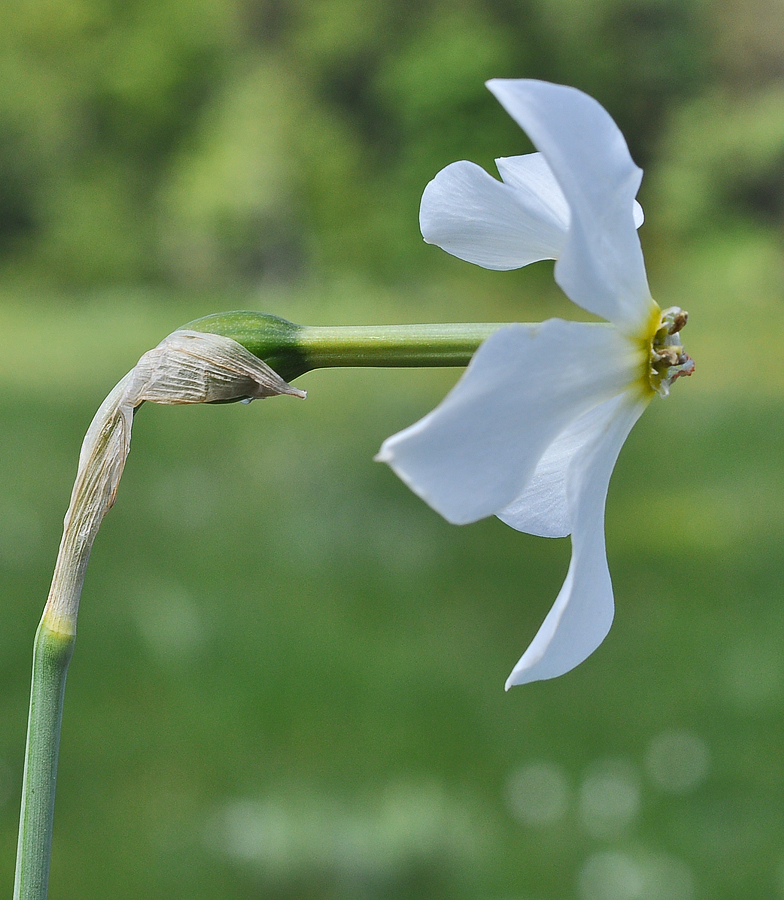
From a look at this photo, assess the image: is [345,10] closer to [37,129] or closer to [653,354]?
[37,129]

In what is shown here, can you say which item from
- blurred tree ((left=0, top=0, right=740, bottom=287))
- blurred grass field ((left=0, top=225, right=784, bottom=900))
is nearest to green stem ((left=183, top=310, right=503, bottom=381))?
blurred grass field ((left=0, top=225, right=784, bottom=900))

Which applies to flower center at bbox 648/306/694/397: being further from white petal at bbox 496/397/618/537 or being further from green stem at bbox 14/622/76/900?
green stem at bbox 14/622/76/900

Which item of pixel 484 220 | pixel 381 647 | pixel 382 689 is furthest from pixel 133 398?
pixel 381 647

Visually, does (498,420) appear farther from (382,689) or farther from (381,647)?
(381,647)

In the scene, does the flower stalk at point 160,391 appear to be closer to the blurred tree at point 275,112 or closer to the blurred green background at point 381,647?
the blurred green background at point 381,647

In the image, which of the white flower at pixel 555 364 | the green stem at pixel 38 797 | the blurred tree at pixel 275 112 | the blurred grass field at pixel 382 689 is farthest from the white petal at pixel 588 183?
the blurred tree at pixel 275 112

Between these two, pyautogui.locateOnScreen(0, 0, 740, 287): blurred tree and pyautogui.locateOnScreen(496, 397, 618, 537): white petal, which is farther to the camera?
pyautogui.locateOnScreen(0, 0, 740, 287): blurred tree
